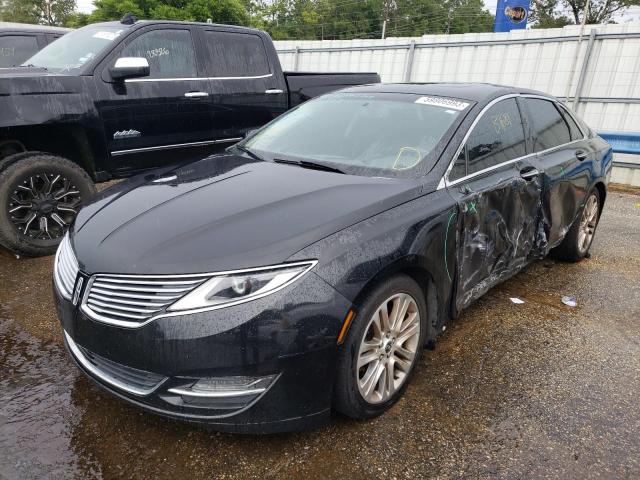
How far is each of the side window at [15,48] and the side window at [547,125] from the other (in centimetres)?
661

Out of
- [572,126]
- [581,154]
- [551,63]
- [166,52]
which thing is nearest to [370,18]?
[551,63]

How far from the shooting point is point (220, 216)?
227cm

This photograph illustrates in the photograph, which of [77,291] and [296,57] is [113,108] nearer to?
[77,291]

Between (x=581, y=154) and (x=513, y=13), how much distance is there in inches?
850

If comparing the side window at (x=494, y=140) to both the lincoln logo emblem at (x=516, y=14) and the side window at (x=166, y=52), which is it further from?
the lincoln logo emblem at (x=516, y=14)

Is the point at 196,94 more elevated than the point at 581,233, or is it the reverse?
the point at 196,94

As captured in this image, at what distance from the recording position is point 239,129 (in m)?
5.51

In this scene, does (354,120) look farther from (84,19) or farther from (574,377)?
(84,19)

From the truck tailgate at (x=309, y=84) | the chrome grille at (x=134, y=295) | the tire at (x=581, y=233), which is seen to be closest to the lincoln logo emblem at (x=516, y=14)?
the truck tailgate at (x=309, y=84)

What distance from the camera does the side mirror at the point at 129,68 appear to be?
433 centimetres

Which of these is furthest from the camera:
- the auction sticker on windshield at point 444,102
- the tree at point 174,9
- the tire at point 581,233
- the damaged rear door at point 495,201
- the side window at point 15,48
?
the tree at point 174,9

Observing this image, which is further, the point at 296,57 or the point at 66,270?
the point at 296,57

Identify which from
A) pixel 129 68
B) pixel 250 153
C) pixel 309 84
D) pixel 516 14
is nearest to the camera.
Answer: pixel 250 153

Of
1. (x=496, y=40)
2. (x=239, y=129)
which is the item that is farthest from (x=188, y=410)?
(x=496, y=40)
